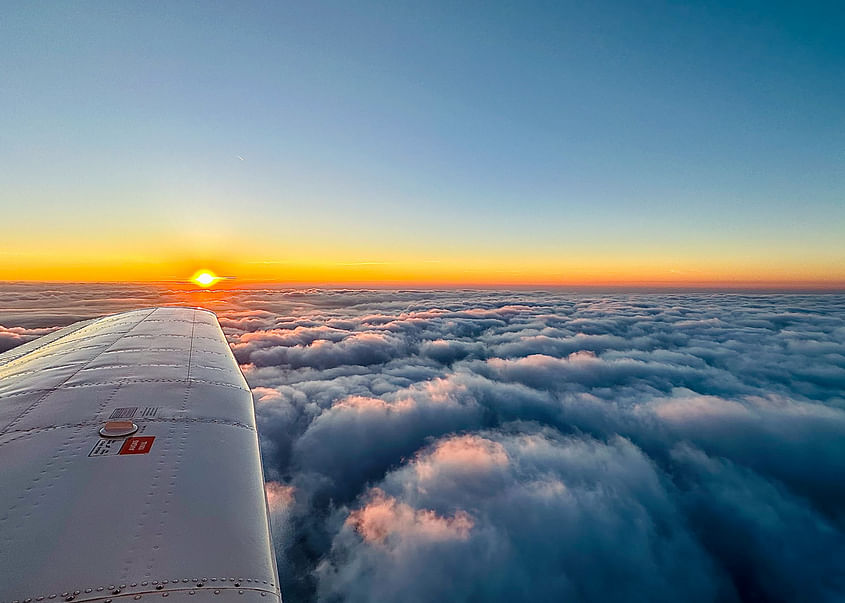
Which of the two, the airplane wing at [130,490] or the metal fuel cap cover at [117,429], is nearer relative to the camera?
the airplane wing at [130,490]

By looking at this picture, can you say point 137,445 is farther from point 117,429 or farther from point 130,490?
point 130,490

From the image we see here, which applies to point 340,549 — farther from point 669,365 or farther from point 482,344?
point 482,344

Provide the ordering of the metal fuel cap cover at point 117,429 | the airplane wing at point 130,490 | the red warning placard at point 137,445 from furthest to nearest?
the metal fuel cap cover at point 117,429 < the red warning placard at point 137,445 < the airplane wing at point 130,490

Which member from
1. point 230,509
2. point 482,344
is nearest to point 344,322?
point 482,344

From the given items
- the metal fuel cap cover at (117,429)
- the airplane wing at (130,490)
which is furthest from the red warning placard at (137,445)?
the metal fuel cap cover at (117,429)

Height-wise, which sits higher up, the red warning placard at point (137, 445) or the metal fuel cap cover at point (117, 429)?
the metal fuel cap cover at point (117, 429)

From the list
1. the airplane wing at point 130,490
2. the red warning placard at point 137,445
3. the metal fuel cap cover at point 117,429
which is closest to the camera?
the airplane wing at point 130,490

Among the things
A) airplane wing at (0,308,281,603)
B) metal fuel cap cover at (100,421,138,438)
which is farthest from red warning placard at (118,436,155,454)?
metal fuel cap cover at (100,421,138,438)

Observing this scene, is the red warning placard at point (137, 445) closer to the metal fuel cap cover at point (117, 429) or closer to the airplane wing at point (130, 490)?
the airplane wing at point (130, 490)
